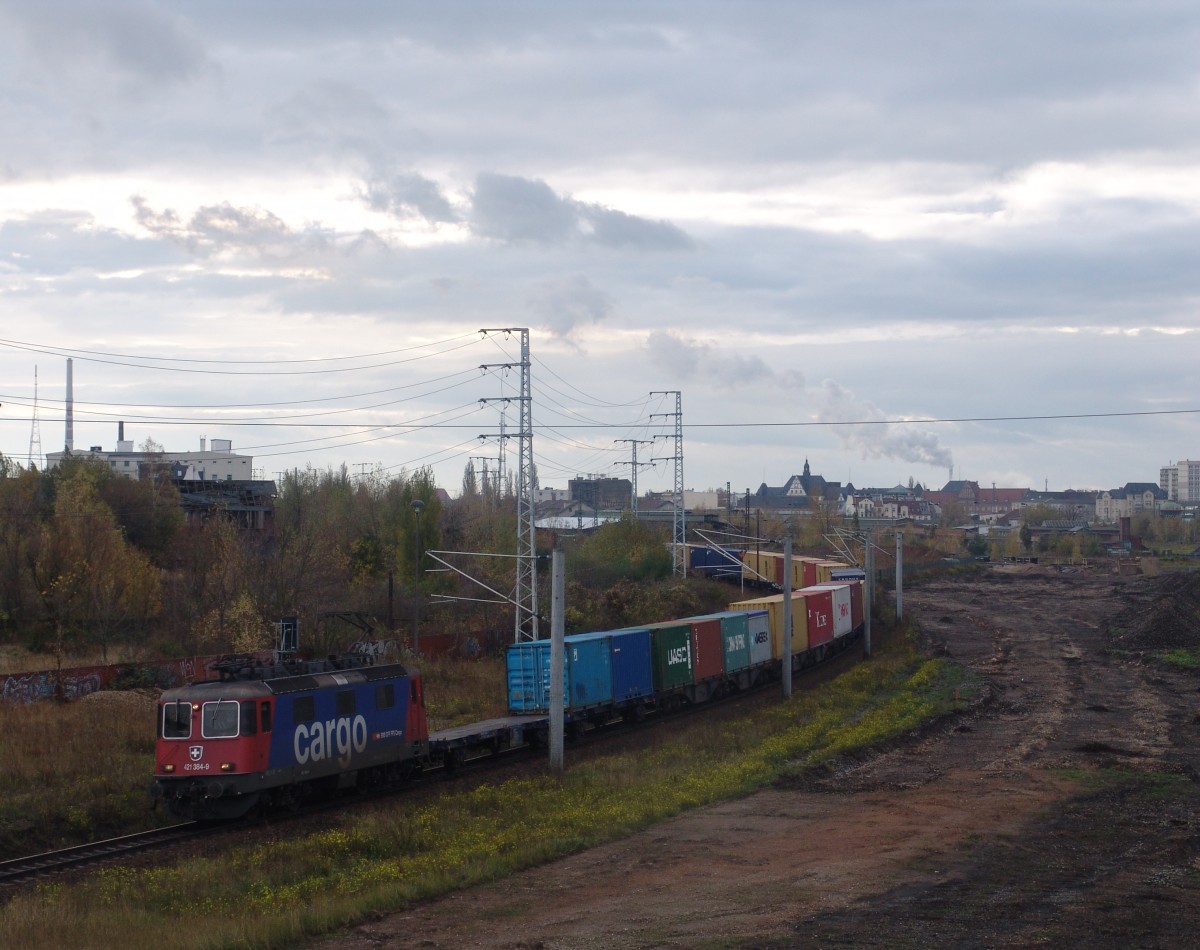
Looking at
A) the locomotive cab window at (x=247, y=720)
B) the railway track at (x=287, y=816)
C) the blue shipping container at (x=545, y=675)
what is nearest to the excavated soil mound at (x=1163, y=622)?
the railway track at (x=287, y=816)

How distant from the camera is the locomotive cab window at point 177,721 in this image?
950 inches

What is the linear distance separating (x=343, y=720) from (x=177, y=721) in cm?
375

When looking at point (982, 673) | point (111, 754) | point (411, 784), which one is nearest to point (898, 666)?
point (982, 673)

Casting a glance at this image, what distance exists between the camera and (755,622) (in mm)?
49406

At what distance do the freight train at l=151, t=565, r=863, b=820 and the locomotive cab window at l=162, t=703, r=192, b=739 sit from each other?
0.08ft

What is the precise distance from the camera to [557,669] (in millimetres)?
29719

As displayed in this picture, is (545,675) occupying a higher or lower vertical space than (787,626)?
lower

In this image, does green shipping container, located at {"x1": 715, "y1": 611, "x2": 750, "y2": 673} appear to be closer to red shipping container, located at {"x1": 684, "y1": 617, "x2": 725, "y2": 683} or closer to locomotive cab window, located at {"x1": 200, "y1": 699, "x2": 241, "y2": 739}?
red shipping container, located at {"x1": 684, "y1": 617, "x2": 725, "y2": 683}

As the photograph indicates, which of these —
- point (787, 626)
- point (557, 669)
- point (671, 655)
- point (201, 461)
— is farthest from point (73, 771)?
point (201, 461)

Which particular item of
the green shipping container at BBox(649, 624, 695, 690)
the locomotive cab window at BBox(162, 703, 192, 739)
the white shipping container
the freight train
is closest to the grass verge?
the freight train

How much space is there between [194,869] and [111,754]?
1309 cm

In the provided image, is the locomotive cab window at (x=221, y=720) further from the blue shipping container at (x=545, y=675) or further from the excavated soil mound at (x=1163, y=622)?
the excavated soil mound at (x=1163, y=622)

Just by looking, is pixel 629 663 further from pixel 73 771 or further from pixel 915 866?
pixel 915 866

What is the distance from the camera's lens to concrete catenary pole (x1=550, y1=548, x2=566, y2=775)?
29219 millimetres
